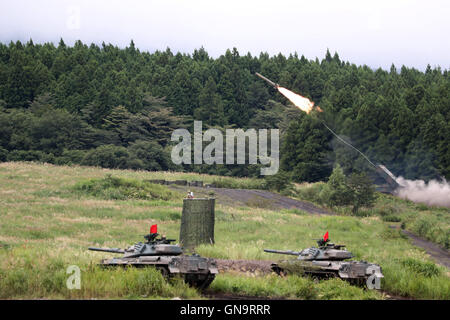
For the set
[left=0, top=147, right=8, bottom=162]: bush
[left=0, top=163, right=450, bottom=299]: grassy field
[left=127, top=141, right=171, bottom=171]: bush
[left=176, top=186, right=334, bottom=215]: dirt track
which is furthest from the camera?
[left=127, top=141, right=171, bottom=171]: bush

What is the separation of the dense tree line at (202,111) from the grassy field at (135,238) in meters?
11.3

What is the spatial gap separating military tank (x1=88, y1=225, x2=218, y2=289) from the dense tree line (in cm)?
3593

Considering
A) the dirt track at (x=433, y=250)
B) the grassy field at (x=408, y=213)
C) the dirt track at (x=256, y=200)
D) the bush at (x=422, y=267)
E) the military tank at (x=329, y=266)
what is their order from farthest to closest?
the dirt track at (x=256, y=200) < the grassy field at (x=408, y=213) < the dirt track at (x=433, y=250) < the bush at (x=422, y=267) < the military tank at (x=329, y=266)

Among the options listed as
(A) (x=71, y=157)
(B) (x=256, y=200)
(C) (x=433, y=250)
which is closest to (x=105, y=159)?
(A) (x=71, y=157)

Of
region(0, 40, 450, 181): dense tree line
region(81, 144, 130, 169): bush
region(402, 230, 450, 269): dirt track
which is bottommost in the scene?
region(402, 230, 450, 269): dirt track

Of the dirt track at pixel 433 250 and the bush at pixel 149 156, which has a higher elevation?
the bush at pixel 149 156

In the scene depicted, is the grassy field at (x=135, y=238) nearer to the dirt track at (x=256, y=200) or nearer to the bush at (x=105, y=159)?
the dirt track at (x=256, y=200)

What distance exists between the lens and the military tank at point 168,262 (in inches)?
611

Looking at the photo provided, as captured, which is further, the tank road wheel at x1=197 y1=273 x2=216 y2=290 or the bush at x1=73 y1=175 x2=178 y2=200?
the bush at x1=73 y1=175 x2=178 y2=200

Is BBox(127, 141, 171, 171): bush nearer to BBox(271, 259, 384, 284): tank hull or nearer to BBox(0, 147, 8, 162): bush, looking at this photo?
BBox(0, 147, 8, 162): bush

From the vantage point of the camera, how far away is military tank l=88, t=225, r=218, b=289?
15.5 m

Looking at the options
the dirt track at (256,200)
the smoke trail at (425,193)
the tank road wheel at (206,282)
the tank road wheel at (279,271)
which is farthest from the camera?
the smoke trail at (425,193)

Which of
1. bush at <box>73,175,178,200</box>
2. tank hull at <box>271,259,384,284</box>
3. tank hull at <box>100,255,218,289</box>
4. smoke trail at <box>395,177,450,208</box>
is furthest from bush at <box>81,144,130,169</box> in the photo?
tank hull at <box>100,255,218,289</box>

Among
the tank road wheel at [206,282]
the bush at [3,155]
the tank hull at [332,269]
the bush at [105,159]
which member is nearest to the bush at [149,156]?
the bush at [105,159]
